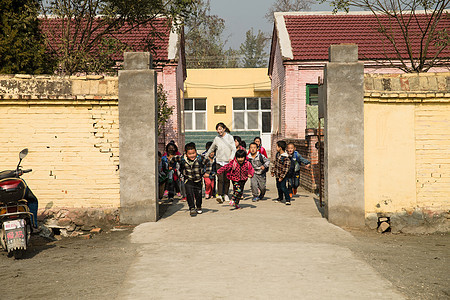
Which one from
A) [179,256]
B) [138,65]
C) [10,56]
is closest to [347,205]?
[179,256]

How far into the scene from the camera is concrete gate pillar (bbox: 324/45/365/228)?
30.3 ft

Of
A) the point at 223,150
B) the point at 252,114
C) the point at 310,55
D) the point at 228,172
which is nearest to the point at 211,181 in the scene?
the point at 223,150

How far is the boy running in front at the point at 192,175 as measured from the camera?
33.3 ft

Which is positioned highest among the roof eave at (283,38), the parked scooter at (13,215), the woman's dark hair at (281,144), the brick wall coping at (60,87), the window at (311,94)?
the roof eave at (283,38)

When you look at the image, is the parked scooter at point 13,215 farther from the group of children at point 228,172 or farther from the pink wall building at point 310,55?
the pink wall building at point 310,55

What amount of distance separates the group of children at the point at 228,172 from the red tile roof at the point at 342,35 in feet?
26.3

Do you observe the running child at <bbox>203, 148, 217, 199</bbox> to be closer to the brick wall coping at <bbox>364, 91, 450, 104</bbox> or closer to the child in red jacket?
the child in red jacket

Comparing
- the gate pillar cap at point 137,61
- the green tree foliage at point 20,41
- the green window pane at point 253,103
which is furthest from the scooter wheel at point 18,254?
the green window pane at point 253,103

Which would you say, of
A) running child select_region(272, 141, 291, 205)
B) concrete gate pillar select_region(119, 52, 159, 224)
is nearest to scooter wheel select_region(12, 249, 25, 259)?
concrete gate pillar select_region(119, 52, 159, 224)

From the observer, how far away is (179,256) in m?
7.05

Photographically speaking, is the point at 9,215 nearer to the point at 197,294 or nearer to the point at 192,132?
the point at 197,294

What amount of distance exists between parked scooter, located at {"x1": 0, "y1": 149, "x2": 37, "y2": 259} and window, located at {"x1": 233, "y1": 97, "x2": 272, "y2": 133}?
80.0ft

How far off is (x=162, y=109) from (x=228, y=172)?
703cm

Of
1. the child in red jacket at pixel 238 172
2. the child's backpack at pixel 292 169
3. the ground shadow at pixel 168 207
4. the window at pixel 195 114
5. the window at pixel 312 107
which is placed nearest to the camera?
the ground shadow at pixel 168 207
